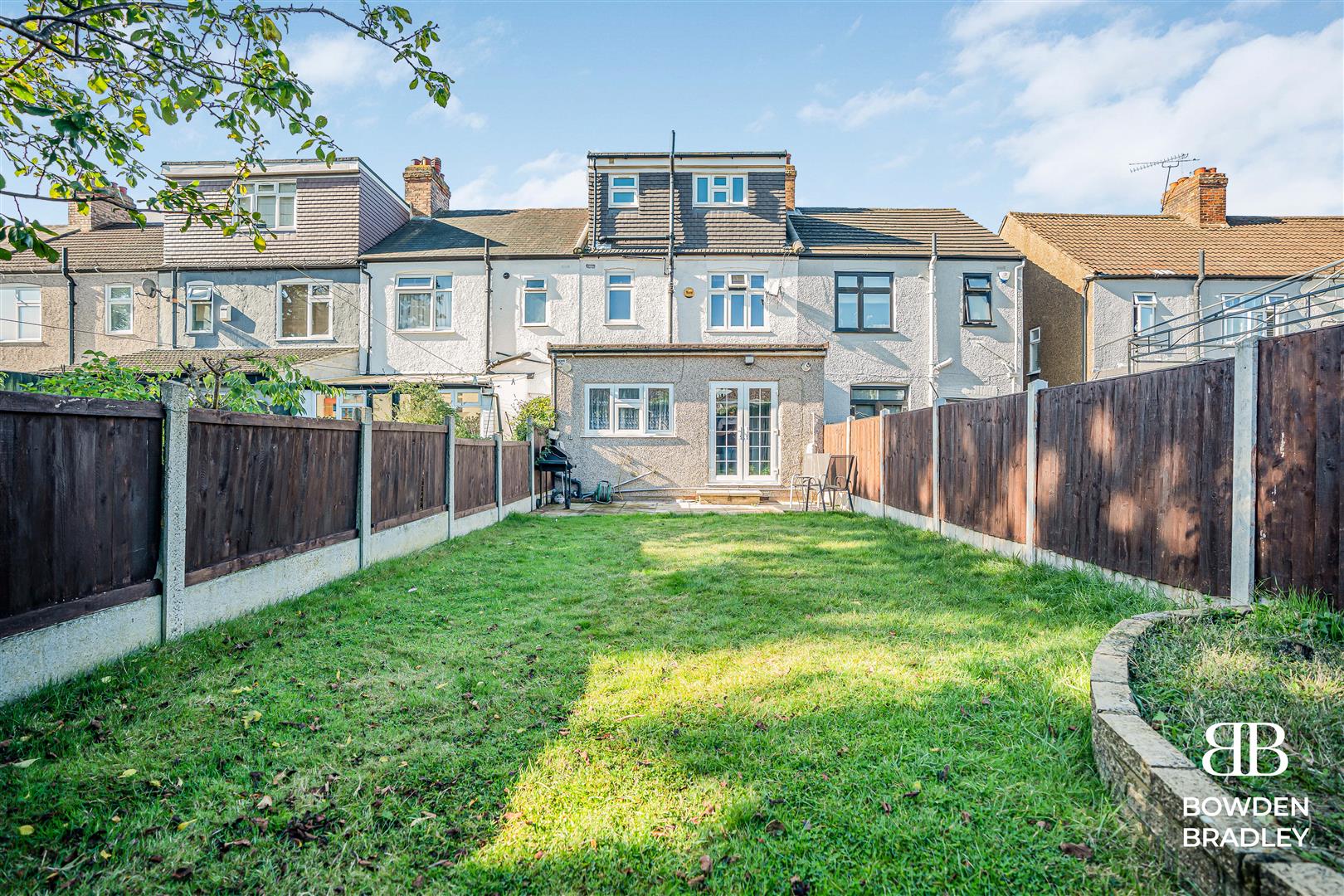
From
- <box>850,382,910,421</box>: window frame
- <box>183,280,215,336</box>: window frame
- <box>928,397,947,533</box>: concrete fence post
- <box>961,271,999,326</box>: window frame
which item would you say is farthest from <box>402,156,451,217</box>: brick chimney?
<box>928,397,947,533</box>: concrete fence post

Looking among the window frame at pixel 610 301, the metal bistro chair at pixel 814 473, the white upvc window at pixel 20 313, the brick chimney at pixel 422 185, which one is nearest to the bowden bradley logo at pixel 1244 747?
the metal bistro chair at pixel 814 473

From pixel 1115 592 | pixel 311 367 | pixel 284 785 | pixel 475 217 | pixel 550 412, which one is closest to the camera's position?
pixel 284 785

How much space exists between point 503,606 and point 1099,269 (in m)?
19.7

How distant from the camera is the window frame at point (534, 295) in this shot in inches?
702

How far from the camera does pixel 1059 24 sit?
28.1 ft

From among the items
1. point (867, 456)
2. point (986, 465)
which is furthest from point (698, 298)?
point (986, 465)

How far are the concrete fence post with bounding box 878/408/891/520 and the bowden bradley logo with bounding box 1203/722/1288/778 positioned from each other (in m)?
8.28

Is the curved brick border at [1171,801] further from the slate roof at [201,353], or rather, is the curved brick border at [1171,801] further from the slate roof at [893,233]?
the slate roof at [201,353]

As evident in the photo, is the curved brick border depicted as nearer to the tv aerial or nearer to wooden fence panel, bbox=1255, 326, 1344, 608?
wooden fence panel, bbox=1255, 326, 1344, 608

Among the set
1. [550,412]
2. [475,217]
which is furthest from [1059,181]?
[475,217]

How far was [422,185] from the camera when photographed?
68.0 ft

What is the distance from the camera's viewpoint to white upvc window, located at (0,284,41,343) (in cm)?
1844

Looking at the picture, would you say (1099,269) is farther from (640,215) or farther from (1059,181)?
(640,215)

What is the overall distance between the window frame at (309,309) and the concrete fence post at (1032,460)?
17982 millimetres
